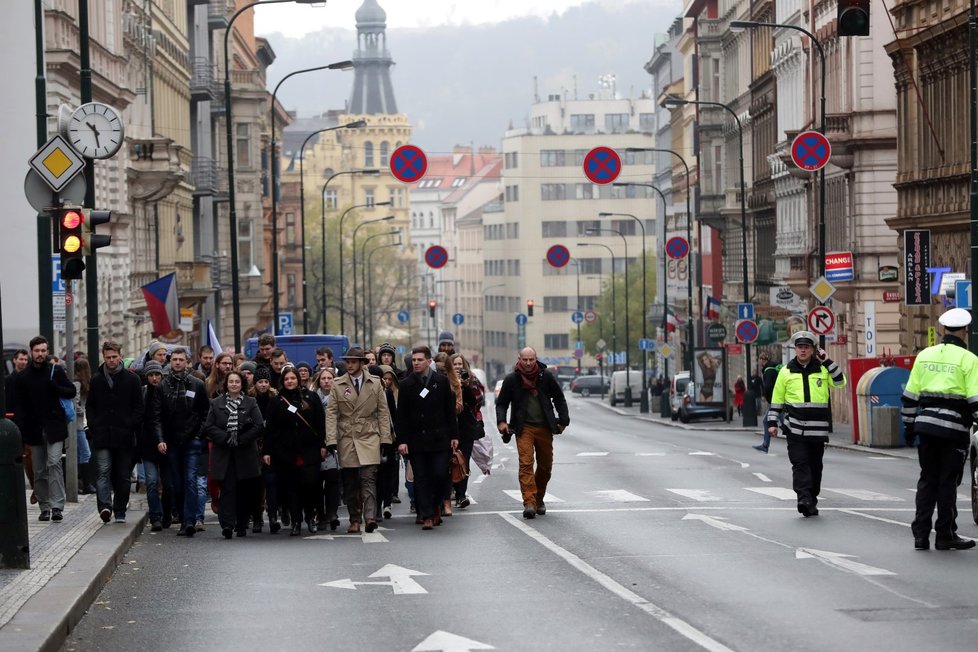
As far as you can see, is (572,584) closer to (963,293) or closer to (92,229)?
(92,229)

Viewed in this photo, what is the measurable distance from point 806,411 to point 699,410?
4622cm

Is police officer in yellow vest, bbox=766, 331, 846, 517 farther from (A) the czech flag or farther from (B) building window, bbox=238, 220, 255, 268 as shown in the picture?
(B) building window, bbox=238, 220, 255, 268

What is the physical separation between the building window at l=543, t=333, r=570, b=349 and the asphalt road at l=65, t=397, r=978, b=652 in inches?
6674

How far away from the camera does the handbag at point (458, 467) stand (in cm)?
2234

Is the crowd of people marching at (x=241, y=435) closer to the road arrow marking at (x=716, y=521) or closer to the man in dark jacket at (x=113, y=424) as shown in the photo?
the man in dark jacket at (x=113, y=424)

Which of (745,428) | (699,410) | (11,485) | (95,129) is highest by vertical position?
(95,129)

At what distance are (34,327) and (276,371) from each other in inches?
817

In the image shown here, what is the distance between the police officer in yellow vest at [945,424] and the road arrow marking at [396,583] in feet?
13.4

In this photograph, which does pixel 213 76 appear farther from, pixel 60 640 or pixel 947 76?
pixel 60 640

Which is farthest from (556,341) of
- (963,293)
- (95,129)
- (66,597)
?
(66,597)

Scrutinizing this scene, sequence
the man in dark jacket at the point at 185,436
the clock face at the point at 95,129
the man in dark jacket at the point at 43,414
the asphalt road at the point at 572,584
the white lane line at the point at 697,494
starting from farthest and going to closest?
the white lane line at the point at 697,494 → the clock face at the point at 95,129 → the man in dark jacket at the point at 43,414 → the man in dark jacket at the point at 185,436 → the asphalt road at the point at 572,584

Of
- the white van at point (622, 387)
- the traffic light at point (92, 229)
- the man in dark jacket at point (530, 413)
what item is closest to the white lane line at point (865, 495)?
the man in dark jacket at point (530, 413)

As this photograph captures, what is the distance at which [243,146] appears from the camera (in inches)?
3492

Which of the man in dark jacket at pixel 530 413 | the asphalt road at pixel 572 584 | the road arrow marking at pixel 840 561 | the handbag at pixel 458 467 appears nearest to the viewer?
the asphalt road at pixel 572 584
